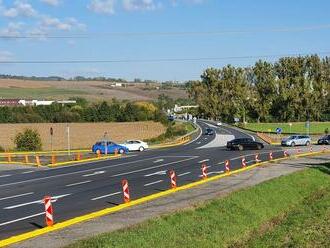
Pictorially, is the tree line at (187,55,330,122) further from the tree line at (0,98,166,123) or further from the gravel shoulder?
the gravel shoulder

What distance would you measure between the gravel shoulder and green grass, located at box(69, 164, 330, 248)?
71 centimetres

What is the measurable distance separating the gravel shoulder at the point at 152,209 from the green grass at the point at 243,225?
0.71m

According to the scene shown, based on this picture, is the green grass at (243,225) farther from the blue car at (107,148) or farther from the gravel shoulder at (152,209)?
the blue car at (107,148)

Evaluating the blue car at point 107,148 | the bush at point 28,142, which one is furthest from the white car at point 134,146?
the bush at point 28,142

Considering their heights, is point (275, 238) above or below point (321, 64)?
below

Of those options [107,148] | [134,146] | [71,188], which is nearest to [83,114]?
[134,146]

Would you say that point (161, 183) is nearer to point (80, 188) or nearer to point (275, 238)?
Answer: point (80, 188)

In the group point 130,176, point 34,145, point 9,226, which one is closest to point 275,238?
point 9,226

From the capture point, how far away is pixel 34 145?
69875 millimetres

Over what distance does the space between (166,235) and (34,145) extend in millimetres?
57909

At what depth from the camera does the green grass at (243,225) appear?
13.7m

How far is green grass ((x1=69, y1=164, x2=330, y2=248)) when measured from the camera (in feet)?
44.9

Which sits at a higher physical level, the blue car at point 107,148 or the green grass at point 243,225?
the green grass at point 243,225

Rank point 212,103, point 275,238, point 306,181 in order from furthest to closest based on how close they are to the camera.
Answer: point 212,103 → point 306,181 → point 275,238
